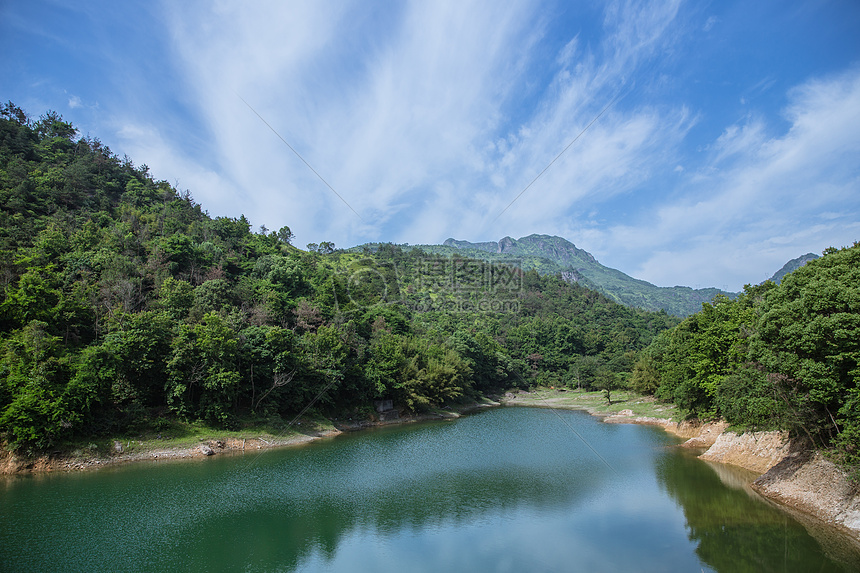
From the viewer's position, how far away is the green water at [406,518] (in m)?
15.2

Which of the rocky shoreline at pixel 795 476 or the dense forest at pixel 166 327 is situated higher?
the dense forest at pixel 166 327

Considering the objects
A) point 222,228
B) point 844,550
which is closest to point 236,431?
point 844,550

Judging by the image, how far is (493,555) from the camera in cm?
1570

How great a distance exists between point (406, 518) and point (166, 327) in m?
23.9

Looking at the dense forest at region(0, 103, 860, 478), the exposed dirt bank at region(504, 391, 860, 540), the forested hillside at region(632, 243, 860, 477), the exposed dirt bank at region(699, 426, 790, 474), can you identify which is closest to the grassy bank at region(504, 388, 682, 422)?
the dense forest at region(0, 103, 860, 478)

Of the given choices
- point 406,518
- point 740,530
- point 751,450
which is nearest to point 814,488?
point 740,530

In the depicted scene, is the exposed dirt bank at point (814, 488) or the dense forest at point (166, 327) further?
the dense forest at point (166, 327)

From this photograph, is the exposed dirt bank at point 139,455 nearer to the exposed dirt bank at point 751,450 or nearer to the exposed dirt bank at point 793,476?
the exposed dirt bank at point 751,450

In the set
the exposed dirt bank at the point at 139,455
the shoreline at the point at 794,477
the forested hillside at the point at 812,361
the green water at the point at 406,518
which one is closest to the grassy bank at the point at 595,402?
the shoreline at the point at 794,477

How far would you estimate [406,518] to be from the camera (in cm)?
1958

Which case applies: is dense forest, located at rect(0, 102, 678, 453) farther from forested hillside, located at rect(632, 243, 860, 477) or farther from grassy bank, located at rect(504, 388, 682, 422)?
forested hillside, located at rect(632, 243, 860, 477)

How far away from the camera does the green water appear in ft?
50.0

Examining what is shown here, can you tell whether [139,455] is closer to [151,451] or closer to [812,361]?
[151,451]

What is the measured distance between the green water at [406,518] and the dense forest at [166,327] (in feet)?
17.6
